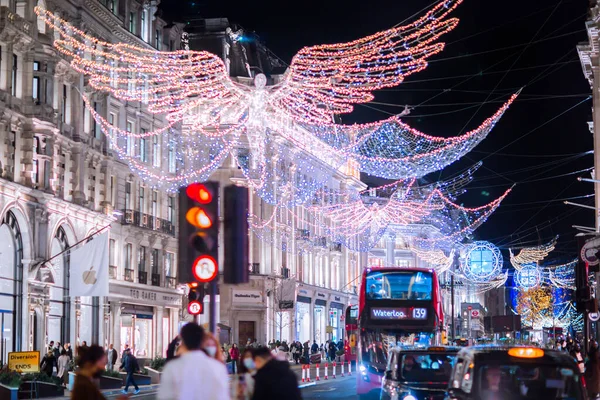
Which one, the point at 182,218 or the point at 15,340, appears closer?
the point at 182,218

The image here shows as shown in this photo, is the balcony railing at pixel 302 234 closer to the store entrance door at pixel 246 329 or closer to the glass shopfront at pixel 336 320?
the store entrance door at pixel 246 329

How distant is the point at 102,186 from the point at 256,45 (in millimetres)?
29907

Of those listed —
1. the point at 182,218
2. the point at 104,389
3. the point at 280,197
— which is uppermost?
the point at 280,197

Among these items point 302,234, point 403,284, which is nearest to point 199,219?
Answer: point 403,284

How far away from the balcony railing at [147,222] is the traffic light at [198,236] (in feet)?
140

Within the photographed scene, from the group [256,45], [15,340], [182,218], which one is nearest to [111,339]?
[15,340]

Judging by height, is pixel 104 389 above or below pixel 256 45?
below

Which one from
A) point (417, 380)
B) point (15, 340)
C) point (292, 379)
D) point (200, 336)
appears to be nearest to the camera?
point (200, 336)

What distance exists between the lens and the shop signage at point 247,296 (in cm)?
7588

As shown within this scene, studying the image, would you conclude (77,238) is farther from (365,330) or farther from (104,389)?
(365,330)

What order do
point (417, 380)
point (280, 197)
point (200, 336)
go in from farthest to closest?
point (280, 197)
point (417, 380)
point (200, 336)

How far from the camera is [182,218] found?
41.3ft

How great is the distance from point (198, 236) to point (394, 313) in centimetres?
1900

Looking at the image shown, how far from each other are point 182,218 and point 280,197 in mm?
63649
